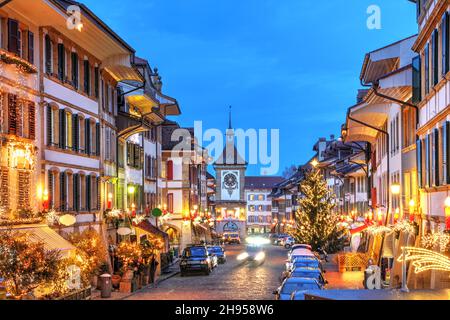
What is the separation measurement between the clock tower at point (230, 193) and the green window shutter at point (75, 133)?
123 meters

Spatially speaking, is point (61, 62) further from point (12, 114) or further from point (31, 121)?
point (12, 114)

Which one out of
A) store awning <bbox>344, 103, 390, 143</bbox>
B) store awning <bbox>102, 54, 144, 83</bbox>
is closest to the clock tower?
store awning <bbox>344, 103, 390, 143</bbox>

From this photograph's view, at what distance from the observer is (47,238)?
26969 millimetres

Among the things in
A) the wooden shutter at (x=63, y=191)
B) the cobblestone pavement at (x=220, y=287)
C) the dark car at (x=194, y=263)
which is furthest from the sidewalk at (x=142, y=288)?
the wooden shutter at (x=63, y=191)

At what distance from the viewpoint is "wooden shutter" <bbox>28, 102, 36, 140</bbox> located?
27.9 meters

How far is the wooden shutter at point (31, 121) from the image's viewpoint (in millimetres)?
27914

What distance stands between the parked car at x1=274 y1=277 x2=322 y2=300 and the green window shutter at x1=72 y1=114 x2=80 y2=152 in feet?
44.0

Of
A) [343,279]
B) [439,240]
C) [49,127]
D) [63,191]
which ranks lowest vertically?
[343,279]

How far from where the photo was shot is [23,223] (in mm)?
26000

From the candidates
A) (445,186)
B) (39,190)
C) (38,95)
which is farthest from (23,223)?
(445,186)

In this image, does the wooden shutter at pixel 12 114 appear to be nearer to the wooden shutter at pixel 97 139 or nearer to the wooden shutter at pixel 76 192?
the wooden shutter at pixel 76 192

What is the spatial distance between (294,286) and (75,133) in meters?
14.2

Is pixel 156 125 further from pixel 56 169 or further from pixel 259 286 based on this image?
pixel 56 169

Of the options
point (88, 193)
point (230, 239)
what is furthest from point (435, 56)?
point (230, 239)
